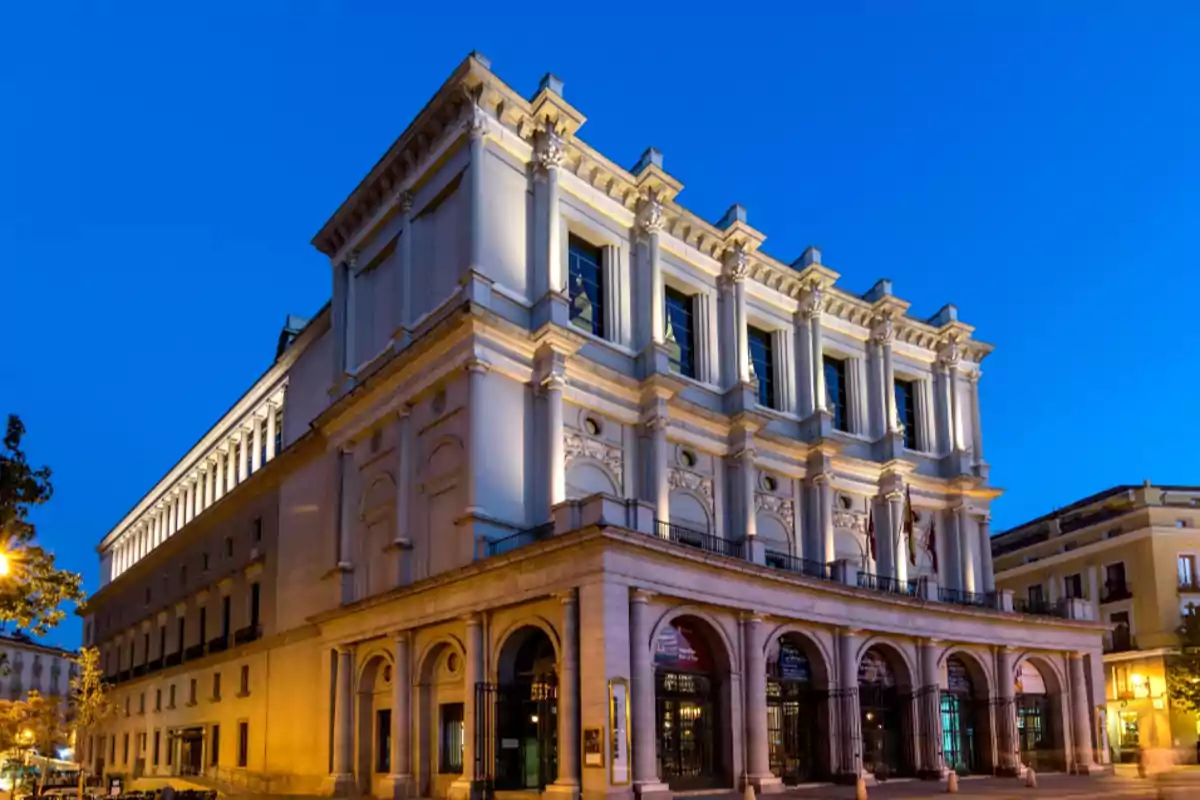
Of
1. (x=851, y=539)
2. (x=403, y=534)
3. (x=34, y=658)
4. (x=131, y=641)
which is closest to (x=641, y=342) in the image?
(x=403, y=534)

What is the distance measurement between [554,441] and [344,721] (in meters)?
11.2

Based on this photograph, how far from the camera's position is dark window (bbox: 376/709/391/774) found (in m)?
35.1

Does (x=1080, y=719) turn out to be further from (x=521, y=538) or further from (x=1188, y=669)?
(x=521, y=538)

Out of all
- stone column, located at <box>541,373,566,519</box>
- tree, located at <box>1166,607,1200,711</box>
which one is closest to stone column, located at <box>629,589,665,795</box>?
stone column, located at <box>541,373,566,519</box>

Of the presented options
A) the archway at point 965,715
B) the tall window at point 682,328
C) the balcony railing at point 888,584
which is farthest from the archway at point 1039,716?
the tall window at point 682,328

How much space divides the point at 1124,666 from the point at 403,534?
1740 inches

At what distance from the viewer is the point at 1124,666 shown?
6172 cm

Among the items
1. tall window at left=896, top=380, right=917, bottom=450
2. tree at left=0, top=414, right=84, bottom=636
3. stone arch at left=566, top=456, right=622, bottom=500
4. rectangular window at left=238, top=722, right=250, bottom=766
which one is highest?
tall window at left=896, top=380, right=917, bottom=450

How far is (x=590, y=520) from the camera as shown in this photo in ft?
93.5

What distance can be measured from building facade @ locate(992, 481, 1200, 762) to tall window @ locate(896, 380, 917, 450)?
14.4m

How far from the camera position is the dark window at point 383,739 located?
35109mm

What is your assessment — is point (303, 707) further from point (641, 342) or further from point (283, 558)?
point (641, 342)

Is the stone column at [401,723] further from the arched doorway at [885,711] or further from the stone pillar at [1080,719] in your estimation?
the stone pillar at [1080,719]

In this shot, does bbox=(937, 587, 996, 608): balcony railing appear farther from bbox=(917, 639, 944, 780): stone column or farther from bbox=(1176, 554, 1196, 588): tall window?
bbox=(1176, 554, 1196, 588): tall window
